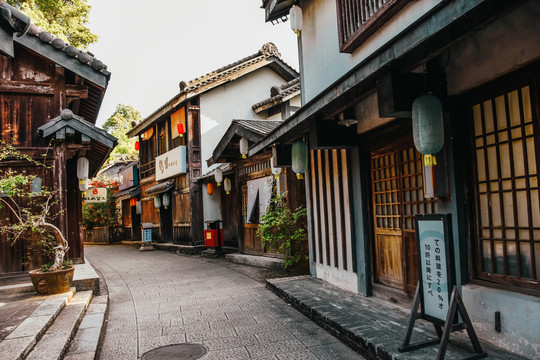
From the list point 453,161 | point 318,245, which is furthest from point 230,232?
point 453,161

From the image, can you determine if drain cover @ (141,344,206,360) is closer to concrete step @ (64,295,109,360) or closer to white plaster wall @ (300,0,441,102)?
concrete step @ (64,295,109,360)

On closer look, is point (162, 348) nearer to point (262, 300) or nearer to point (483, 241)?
point (262, 300)

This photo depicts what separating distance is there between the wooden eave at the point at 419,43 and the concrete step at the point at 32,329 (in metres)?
5.13

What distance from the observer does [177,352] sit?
5.70 m

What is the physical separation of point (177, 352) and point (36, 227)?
4649mm

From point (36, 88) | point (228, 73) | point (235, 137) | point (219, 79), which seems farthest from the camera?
point (228, 73)

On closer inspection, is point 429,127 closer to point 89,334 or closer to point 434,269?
point 434,269

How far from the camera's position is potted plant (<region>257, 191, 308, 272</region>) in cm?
1082

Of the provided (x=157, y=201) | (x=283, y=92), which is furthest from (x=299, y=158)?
(x=157, y=201)

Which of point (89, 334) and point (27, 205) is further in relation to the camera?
point (27, 205)

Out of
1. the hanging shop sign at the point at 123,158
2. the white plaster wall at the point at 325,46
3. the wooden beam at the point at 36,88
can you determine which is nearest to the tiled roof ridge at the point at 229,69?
the hanging shop sign at the point at 123,158

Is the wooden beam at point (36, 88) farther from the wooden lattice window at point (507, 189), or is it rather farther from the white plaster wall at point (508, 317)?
the white plaster wall at point (508, 317)

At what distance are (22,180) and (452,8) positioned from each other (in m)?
7.96

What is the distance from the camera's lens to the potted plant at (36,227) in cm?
813
